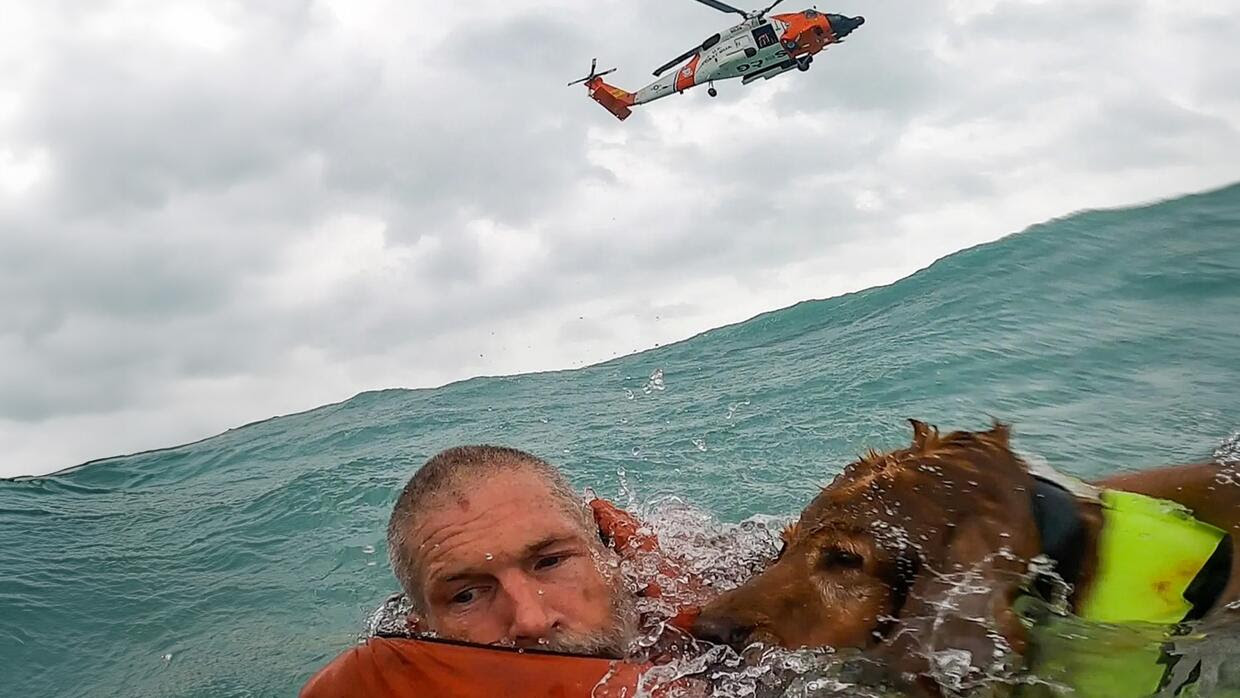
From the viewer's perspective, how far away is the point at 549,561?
3.02 meters

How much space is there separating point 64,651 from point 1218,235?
15.3 m

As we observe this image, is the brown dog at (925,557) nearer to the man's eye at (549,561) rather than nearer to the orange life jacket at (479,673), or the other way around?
the orange life jacket at (479,673)

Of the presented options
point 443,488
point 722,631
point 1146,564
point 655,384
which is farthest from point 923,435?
point 655,384

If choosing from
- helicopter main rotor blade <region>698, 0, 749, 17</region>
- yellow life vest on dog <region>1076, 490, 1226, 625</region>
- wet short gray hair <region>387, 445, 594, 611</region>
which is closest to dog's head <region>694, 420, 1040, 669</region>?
yellow life vest on dog <region>1076, 490, 1226, 625</region>

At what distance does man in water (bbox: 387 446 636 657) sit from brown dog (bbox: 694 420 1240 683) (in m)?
0.50

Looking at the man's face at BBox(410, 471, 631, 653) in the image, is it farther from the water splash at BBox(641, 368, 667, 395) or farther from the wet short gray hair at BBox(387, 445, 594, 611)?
the water splash at BBox(641, 368, 667, 395)

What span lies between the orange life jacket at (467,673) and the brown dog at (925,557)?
1.05 ft

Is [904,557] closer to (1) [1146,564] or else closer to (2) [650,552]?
(1) [1146,564]

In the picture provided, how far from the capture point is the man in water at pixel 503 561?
2.85m

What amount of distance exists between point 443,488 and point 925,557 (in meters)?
1.58

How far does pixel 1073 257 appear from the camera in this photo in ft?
53.2

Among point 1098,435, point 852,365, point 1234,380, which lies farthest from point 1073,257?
point 1098,435

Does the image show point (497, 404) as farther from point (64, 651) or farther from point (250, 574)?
point (64, 651)

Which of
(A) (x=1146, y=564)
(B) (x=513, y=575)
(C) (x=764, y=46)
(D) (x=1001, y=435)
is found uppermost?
(C) (x=764, y=46)
